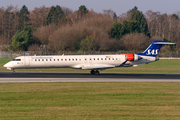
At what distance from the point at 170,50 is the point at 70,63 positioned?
55712mm

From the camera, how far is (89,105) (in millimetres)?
13523

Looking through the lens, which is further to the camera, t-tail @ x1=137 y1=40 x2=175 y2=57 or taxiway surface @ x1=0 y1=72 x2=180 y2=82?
t-tail @ x1=137 y1=40 x2=175 y2=57

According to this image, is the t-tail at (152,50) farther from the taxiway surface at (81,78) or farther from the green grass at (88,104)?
the green grass at (88,104)

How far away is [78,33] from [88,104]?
67684mm

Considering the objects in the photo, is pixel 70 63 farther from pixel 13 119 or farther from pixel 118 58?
pixel 13 119

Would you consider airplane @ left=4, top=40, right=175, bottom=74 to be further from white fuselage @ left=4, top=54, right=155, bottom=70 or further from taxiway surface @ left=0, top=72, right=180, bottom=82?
taxiway surface @ left=0, top=72, right=180, bottom=82

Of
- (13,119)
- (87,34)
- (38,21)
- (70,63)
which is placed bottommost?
(13,119)

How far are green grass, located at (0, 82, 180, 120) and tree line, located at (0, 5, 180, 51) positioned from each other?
54.8 m

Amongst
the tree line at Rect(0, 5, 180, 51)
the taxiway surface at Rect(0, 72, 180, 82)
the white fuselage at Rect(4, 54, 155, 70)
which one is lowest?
the taxiway surface at Rect(0, 72, 180, 82)

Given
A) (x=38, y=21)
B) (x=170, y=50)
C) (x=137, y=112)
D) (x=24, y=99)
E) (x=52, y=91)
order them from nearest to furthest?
(x=137, y=112), (x=24, y=99), (x=52, y=91), (x=170, y=50), (x=38, y=21)

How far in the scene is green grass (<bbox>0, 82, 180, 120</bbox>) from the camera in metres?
11.6

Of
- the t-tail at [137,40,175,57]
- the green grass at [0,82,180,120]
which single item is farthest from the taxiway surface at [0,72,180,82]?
the green grass at [0,82,180,120]

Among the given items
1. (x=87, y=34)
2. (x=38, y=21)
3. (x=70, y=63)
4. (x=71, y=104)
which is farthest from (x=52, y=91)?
(x=38, y=21)

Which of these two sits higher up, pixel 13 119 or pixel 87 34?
pixel 87 34
